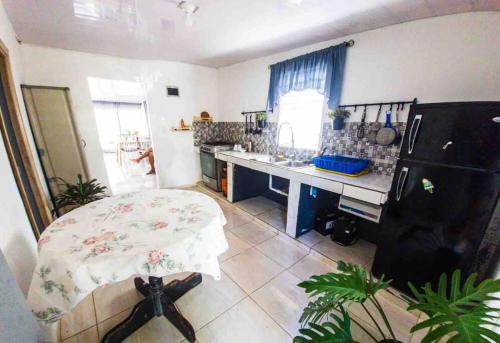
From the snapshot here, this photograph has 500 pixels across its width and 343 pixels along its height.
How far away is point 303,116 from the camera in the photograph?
278 centimetres

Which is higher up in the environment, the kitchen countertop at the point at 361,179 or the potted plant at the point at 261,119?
the potted plant at the point at 261,119

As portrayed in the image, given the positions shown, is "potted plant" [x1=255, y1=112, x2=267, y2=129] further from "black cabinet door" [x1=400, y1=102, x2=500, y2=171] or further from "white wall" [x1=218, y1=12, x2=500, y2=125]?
"black cabinet door" [x1=400, y1=102, x2=500, y2=171]

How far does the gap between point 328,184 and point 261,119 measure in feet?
5.67

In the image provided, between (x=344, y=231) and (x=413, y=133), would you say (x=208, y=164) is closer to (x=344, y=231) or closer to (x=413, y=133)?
(x=344, y=231)

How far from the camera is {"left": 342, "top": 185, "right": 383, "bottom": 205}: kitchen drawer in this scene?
1653 mm

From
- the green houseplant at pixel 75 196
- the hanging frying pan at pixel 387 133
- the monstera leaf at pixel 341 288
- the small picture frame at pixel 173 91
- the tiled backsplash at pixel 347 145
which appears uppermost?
the small picture frame at pixel 173 91

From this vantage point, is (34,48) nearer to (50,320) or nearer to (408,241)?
(50,320)

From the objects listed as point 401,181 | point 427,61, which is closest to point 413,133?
point 401,181

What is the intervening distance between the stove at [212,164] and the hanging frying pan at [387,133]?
239 centimetres

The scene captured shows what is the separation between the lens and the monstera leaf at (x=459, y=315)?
0.56 meters

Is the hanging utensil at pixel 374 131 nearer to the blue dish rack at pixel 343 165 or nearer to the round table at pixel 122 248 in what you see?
the blue dish rack at pixel 343 165

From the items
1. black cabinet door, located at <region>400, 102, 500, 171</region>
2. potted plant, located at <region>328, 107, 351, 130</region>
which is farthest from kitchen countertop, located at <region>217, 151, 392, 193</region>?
potted plant, located at <region>328, 107, 351, 130</region>

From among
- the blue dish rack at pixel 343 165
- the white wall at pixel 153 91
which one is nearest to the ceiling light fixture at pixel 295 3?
the blue dish rack at pixel 343 165

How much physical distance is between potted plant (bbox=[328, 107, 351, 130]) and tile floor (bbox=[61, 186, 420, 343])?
1.39 metres
